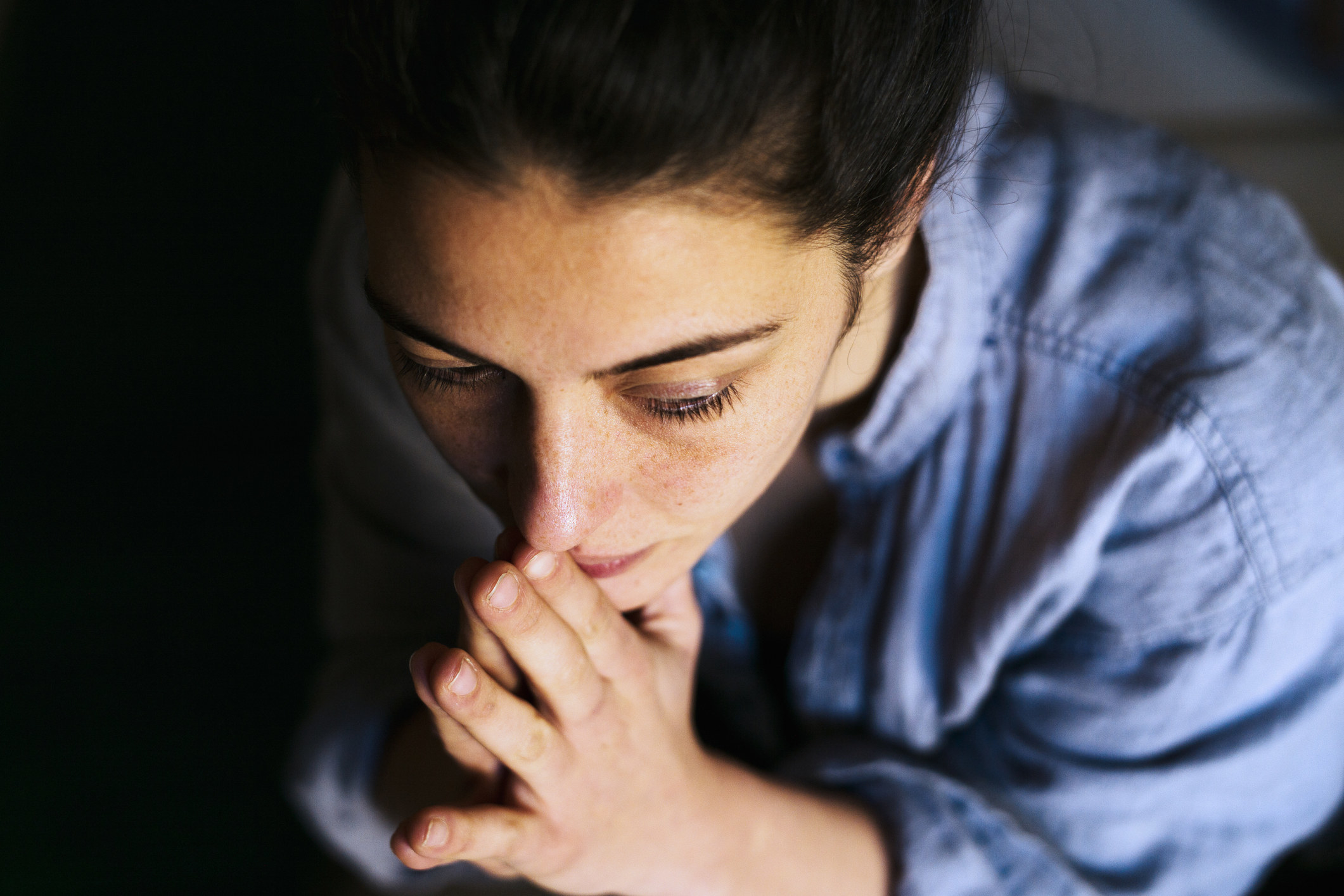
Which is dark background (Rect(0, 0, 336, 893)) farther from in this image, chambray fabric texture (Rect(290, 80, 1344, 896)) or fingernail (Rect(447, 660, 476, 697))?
fingernail (Rect(447, 660, 476, 697))

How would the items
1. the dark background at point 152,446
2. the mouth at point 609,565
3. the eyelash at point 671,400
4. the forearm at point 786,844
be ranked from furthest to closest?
1. the dark background at point 152,446
2. the forearm at point 786,844
3. the mouth at point 609,565
4. the eyelash at point 671,400

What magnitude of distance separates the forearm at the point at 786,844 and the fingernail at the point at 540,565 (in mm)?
288

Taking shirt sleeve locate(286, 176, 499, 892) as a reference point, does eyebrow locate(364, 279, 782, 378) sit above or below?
above

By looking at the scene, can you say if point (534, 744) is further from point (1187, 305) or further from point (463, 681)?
point (1187, 305)

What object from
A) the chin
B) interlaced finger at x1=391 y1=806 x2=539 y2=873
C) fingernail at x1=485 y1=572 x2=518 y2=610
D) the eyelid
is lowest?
interlaced finger at x1=391 y1=806 x2=539 y2=873

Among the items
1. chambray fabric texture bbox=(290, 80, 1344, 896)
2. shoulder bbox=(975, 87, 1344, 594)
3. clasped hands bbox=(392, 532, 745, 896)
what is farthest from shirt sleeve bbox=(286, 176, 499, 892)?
shoulder bbox=(975, 87, 1344, 594)

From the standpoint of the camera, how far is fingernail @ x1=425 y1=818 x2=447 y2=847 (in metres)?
0.62

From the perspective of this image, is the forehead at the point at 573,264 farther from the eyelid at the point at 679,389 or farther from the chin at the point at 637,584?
the chin at the point at 637,584

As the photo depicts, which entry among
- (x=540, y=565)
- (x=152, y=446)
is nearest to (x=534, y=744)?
(x=540, y=565)

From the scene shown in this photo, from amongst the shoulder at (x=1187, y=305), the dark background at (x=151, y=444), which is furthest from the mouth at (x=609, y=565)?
the dark background at (x=151, y=444)

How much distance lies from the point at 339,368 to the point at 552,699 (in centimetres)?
42

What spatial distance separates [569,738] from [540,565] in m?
0.15

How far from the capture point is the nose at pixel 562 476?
539mm

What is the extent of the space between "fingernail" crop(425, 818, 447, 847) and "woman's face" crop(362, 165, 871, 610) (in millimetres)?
191
